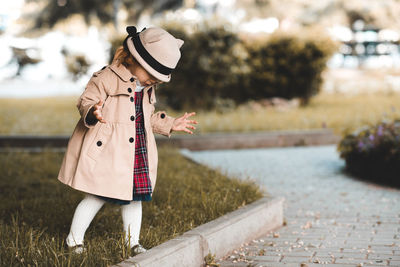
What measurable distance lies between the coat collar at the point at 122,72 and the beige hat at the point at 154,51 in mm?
144

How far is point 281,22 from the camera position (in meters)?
26.8

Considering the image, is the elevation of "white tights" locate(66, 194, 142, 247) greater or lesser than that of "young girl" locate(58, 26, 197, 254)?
lesser

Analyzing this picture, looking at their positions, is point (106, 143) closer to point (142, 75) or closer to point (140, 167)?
point (140, 167)

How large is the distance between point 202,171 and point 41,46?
2993 cm

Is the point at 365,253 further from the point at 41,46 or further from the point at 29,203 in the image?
the point at 41,46

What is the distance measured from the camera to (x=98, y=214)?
481 cm

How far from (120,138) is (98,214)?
1.29 metres

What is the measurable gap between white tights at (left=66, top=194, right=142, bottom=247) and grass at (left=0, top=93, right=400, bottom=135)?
505 centimetres

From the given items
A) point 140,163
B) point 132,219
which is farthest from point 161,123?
point 132,219

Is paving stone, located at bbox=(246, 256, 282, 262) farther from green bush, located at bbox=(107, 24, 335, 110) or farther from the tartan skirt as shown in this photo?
green bush, located at bbox=(107, 24, 335, 110)

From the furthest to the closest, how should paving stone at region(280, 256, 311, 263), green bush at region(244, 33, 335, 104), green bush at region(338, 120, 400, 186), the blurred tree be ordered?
1. the blurred tree
2. green bush at region(244, 33, 335, 104)
3. green bush at region(338, 120, 400, 186)
4. paving stone at region(280, 256, 311, 263)

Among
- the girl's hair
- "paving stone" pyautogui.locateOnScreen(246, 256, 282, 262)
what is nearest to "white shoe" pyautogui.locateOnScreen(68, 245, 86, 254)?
the girl's hair

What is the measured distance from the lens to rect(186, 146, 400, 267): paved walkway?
4352 mm

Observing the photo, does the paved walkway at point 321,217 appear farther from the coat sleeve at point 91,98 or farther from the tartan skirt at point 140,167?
the coat sleeve at point 91,98
